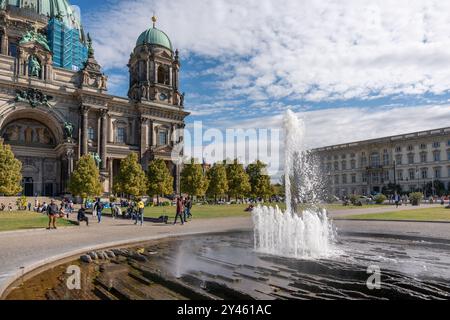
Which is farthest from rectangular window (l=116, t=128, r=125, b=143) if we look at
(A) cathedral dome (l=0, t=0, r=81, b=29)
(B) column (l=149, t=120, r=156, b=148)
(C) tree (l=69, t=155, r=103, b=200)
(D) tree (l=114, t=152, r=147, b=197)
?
(A) cathedral dome (l=0, t=0, r=81, b=29)

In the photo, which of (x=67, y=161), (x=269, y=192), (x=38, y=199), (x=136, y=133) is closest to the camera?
(x=38, y=199)

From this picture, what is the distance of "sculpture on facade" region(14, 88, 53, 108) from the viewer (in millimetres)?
50750

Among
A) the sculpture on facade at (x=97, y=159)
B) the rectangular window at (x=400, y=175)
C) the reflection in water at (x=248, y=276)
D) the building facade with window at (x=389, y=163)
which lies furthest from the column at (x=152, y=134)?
the rectangular window at (x=400, y=175)

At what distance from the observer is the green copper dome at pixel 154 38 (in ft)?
224

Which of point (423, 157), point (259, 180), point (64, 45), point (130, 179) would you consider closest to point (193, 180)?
point (130, 179)

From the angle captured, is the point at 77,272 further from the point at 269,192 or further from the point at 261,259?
the point at 269,192

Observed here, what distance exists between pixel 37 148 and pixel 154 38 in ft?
102

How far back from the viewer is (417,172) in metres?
87.0

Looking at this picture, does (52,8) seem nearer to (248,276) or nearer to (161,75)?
(161,75)

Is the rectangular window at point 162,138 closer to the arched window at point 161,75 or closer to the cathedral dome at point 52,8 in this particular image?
the arched window at point 161,75

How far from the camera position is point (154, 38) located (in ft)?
226

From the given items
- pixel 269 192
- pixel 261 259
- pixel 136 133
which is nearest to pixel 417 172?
pixel 269 192

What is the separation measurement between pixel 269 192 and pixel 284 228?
56207mm

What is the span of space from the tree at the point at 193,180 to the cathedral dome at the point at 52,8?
40.8m
